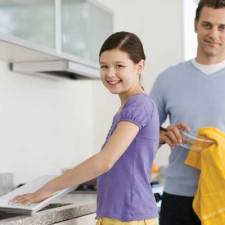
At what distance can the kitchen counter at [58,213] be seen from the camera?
170 centimetres

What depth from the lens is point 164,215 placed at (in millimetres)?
1886

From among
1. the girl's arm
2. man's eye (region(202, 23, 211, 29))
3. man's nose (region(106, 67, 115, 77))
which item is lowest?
the girl's arm

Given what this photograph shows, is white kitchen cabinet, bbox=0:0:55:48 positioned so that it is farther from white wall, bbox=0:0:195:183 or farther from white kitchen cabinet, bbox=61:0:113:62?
white wall, bbox=0:0:195:183

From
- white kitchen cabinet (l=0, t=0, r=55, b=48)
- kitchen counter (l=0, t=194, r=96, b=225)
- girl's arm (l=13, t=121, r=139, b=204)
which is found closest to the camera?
girl's arm (l=13, t=121, r=139, b=204)

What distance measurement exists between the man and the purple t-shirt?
287 millimetres

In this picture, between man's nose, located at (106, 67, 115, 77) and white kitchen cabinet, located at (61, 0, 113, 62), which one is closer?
man's nose, located at (106, 67, 115, 77)

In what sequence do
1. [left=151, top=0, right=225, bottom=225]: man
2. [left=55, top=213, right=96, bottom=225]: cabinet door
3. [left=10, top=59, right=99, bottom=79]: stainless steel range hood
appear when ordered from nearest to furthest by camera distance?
[left=151, top=0, right=225, bottom=225]: man
[left=55, top=213, right=96, bottom=225]: cabinet door
[left=10, top=59, right=99, bottom=79]: stainless steel range hood

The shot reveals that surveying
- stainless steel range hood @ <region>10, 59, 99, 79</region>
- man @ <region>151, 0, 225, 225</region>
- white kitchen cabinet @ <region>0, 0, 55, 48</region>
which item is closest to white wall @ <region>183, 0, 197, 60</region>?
stainless steel range hood @ <region>10, 59, 99, 79</region>

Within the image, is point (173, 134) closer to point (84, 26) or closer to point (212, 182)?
point (212, 182)

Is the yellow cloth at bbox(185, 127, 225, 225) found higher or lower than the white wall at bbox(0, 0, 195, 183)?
lower

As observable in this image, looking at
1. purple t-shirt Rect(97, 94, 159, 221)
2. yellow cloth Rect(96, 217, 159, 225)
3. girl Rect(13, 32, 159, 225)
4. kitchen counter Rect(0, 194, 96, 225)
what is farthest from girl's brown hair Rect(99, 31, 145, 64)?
kitchen counter Rect(0, 194, 96, 225)

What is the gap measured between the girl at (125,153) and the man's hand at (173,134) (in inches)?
9.2

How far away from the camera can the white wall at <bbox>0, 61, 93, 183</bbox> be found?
9.25 feet

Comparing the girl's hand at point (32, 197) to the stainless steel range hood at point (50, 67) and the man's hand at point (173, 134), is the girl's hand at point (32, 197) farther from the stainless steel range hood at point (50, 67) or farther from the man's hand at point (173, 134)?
the stainless steel range hood at point (50, 67)
